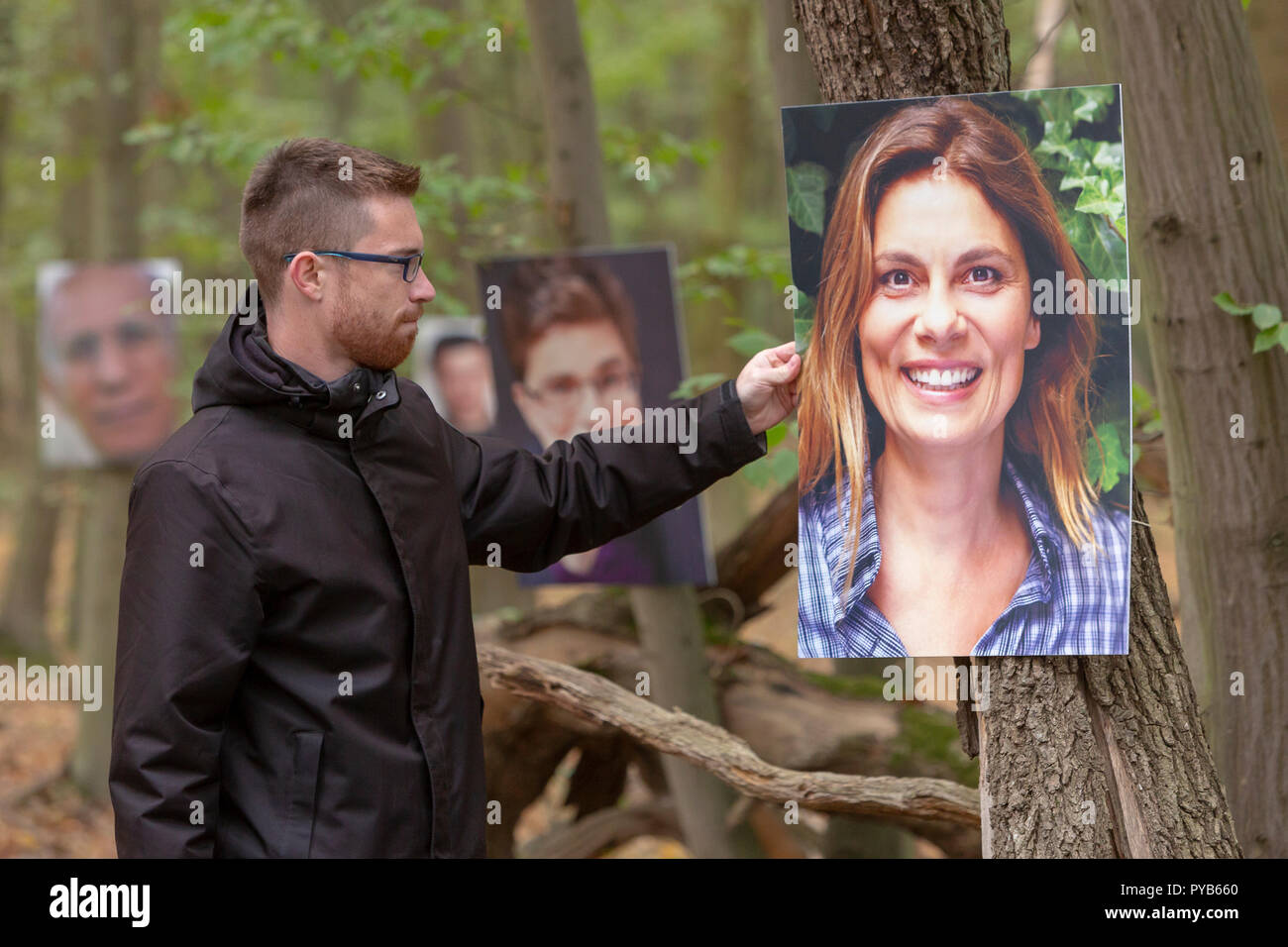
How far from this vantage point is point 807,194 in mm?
2338

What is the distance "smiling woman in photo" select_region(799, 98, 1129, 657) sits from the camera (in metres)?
2.24

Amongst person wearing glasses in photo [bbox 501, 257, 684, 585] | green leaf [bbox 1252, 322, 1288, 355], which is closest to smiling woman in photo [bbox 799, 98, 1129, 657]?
green leaf [bbox 1252, 322, 1288, 355]

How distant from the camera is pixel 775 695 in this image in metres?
4.57

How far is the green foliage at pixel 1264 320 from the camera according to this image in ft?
8.28

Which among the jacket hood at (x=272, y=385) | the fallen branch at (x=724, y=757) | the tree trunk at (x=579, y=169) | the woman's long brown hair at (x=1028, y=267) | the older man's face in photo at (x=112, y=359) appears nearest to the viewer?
the jacket hood at (x=272, y=385)

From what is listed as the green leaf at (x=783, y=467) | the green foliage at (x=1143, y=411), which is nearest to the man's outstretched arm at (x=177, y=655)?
the green leaf at (x=783, y=467)

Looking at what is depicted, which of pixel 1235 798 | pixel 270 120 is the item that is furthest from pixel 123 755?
pixel 270 120

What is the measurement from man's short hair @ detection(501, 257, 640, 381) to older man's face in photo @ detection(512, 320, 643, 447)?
0.03 metres

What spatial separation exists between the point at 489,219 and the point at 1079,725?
178 inches

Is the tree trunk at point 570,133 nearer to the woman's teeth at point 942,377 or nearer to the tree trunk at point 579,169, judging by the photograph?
the tree trunk at point 579,169

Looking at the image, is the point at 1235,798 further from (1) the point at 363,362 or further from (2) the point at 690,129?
(2) the point at 690,129

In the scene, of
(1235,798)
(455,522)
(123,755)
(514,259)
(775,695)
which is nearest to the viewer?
(123,755)
